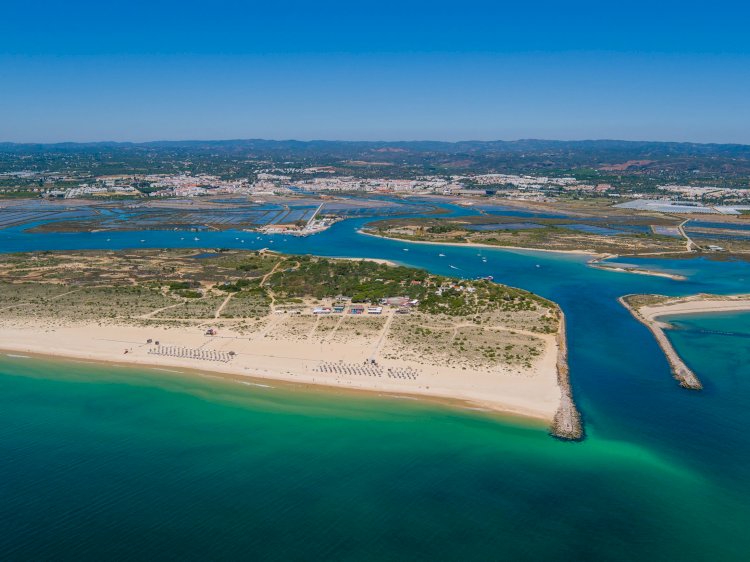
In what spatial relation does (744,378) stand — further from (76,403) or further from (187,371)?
(76,403)

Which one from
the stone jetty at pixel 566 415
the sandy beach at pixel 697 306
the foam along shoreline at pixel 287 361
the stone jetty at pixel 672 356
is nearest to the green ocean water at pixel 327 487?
the stone jetty at pixel 566 415

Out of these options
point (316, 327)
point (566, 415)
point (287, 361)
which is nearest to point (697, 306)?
point (566, 415)

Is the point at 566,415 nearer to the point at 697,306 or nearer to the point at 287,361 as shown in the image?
the point at 287,361

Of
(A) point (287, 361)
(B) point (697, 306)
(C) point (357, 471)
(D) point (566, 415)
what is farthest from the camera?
(B) point (697, 306)

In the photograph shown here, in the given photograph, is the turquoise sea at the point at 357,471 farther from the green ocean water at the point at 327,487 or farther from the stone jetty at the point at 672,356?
the stone jetty at the point at 672,356

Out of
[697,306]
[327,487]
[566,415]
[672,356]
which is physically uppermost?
[566,415]

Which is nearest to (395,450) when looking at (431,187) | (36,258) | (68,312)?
(68,312)
